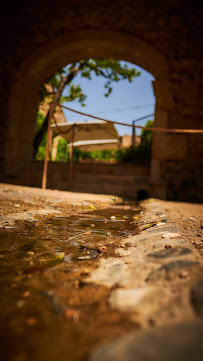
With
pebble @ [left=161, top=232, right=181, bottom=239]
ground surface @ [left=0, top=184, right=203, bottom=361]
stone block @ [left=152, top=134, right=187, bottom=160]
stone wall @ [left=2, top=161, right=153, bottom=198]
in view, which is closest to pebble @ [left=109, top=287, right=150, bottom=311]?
ground surface @ [left=0, top=184, right=203, bottom=361]

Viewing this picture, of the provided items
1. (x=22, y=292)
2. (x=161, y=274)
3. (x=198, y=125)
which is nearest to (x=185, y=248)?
(x=161, y=274)

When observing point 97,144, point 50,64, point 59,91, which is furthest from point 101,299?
point 97,144

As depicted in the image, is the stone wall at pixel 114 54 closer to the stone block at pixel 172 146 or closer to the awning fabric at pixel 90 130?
the stone block at pixel 172 146

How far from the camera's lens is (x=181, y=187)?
448 centimetres

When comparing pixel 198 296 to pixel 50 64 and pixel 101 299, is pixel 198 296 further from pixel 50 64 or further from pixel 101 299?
pixel 50 64

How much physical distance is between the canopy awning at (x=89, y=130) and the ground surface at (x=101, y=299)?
6.80 meters

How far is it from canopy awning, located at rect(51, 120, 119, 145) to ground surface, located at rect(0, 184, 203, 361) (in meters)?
6.80

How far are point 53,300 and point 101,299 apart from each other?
15 centimetres

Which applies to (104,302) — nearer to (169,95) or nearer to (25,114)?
(169,95)

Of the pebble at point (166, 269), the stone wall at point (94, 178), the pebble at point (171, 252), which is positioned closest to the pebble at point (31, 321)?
the pebble at point (166, 269)

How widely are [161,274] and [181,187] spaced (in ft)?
13.3

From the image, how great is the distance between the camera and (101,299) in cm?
65

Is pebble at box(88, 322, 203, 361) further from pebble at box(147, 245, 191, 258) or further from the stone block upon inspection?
the stone block

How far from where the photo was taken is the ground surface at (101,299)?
1.47ft
